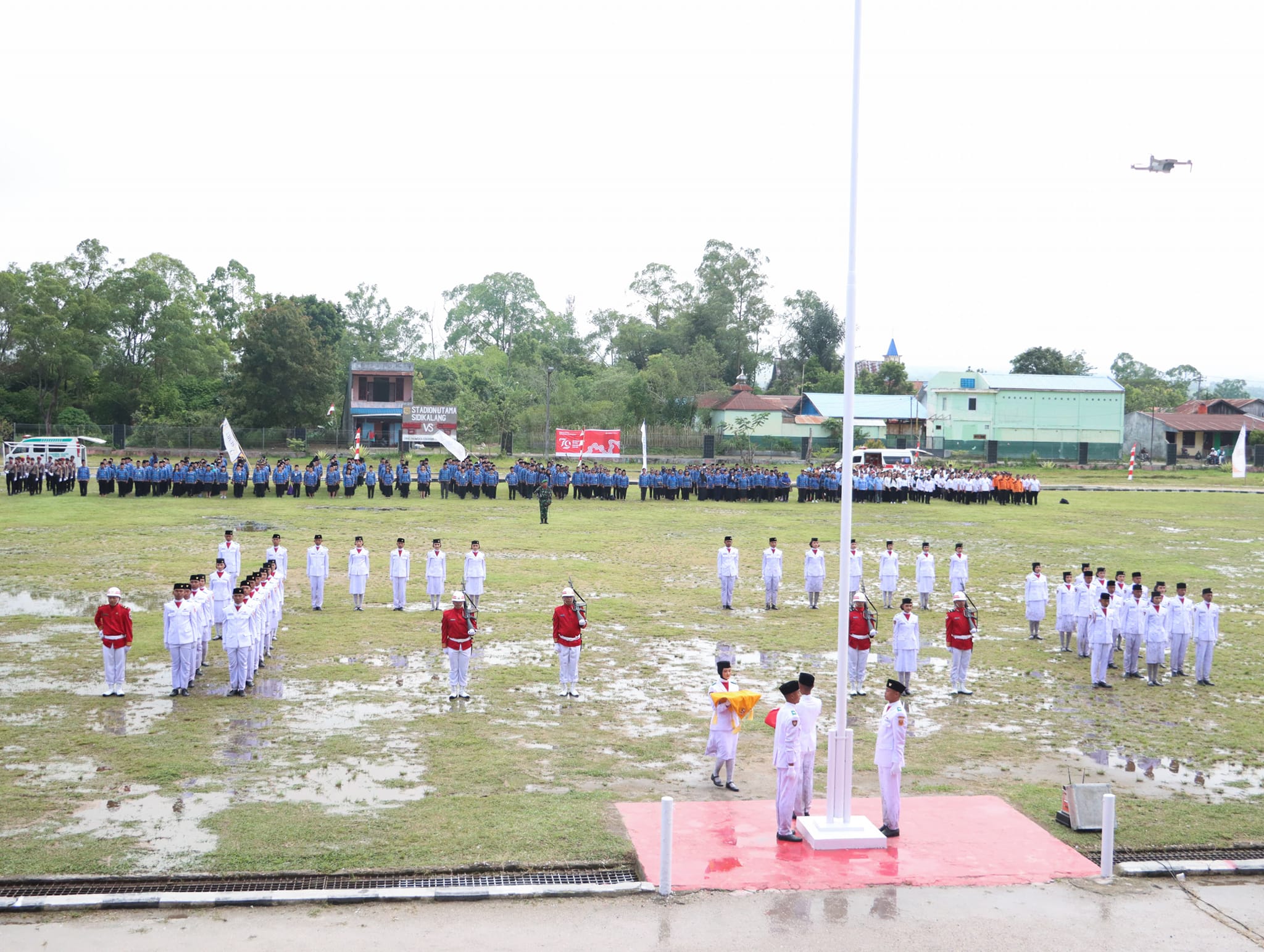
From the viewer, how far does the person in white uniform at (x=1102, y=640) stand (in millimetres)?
15227

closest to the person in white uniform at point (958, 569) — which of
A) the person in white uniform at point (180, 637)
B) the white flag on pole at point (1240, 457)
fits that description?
the person in white uniform at point (180, 637)

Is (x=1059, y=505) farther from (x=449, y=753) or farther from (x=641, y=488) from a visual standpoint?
(x=449, y=753)

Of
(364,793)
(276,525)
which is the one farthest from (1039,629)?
(276,525)

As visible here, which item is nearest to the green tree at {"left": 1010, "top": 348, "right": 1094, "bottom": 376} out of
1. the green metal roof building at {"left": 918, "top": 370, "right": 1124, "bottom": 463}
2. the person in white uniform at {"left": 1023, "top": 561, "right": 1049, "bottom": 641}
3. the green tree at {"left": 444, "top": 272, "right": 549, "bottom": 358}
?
the green metal roof building at {"left": 918, "top": 370, "right": 1124, "bottom": 463}

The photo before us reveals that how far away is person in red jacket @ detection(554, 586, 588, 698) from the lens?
45.0ft

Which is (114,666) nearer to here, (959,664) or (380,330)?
(959,664)

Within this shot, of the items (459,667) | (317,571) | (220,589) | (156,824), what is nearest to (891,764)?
(459,667)

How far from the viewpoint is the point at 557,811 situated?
10133mm

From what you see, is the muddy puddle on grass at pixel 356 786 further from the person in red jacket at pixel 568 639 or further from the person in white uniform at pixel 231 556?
the person in white uniform at pixel 231 556

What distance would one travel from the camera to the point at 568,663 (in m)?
14.1

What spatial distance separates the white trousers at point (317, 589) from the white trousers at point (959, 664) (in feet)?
36.9

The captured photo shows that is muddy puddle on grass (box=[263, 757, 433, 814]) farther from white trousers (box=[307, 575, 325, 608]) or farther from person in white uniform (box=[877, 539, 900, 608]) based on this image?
person in white uniform (box=[877, 539, 900, 608])

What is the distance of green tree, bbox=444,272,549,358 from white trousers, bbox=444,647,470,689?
8727 centimetres

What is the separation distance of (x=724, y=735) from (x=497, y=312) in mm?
93040
